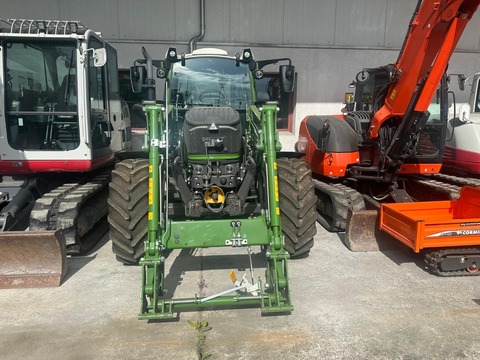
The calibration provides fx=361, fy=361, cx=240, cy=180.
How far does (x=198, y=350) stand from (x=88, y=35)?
4.18 metres

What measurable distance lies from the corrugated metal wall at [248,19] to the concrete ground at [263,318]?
657 cm

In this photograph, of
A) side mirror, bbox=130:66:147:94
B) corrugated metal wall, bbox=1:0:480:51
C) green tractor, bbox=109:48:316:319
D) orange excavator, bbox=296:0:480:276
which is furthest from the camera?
corrugated metal wall, bbox=1:0:480:51

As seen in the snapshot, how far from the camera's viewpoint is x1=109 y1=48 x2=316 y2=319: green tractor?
3309 millimetres

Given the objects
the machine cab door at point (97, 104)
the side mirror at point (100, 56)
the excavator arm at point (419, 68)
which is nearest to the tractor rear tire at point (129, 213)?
the machine cab door at point (97, 104)

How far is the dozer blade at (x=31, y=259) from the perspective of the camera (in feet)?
12.5

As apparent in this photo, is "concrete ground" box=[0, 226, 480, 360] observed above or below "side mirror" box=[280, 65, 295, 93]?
below

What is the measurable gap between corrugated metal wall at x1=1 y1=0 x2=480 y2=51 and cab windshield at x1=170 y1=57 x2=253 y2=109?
15.4 ft

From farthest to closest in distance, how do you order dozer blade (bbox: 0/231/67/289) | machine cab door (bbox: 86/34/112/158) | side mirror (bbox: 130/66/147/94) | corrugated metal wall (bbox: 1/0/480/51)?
corrugated metal wall (bbox: 1/0/480/51)
machine cab door (bbox: 86/34/112/158)
side mirror (bbox: 130/66/147/94)
dozer blade (bbox: 0/231/67/289)

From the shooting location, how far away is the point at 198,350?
9.23ft

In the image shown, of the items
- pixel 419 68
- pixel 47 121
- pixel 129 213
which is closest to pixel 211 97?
pixel 129 213

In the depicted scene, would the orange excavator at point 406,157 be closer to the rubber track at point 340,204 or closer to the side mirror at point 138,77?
the rubber track at point 340,204

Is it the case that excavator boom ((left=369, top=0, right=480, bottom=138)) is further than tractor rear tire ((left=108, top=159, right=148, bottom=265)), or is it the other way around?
excavator boom ((left=369, top=0, right=480, bottom=138))

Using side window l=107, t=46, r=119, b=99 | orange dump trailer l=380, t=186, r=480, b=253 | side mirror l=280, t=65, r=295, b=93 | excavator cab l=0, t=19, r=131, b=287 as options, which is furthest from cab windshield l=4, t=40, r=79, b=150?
orange dump trailer l=380, t=186, r=480, b=253

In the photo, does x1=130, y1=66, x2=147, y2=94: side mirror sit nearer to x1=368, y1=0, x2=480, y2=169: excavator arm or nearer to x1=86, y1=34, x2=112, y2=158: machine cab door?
x1=86, y1=34, x2=112, y2=158: machine cab door
